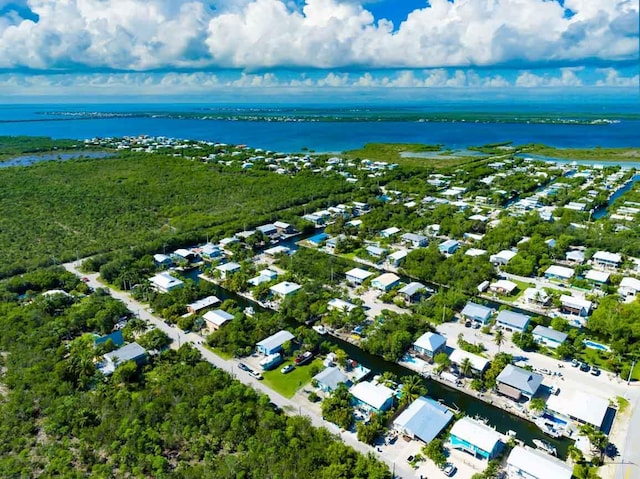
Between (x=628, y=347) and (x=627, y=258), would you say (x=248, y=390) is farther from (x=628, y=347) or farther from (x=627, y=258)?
(x=627, y=258)

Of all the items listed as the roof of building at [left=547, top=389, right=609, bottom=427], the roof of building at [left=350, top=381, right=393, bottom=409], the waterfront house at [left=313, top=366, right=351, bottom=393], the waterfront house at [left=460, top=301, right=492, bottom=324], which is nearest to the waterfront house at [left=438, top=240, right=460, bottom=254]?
the waterfront house at [left=460, top=301, right=492, bottom=324]

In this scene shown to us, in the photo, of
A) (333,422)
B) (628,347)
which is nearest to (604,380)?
(628,347)

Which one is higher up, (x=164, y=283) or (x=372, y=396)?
(x=372, y=396)

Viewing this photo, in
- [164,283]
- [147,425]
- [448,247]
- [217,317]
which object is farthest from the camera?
[448,247]

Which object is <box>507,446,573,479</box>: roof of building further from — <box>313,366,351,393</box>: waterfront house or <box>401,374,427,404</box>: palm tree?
<box>313,366,351,393</box>: waterfront house

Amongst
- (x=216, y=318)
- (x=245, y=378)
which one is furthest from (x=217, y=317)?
(x=245, y=378)

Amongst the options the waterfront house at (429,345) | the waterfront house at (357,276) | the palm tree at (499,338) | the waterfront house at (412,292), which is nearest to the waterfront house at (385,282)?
the waterfront house at (357,276)

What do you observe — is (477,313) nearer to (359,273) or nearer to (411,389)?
(411,389)
